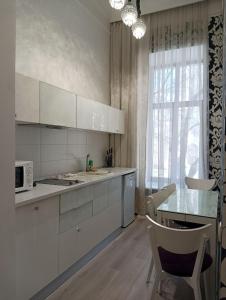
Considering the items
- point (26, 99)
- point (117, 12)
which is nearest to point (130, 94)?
point (117, 12)

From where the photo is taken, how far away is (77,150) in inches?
136

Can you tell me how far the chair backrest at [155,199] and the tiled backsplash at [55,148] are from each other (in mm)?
1387

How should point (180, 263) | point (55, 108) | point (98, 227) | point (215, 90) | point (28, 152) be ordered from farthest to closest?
1. point (215, 90)
2. point (98, 227)
3. point (28, 152)
4. point (55, 108)
5. point (180, 263)

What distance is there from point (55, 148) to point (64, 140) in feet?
0.70

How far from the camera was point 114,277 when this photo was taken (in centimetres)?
232

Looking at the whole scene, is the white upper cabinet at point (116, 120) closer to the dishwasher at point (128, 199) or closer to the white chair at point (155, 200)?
the dishwasher at point (128, 199)

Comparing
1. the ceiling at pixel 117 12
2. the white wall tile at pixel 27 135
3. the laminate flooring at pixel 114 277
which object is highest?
the ceiling at pixel 117 12

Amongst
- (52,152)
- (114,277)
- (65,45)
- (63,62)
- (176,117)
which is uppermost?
(65,45)

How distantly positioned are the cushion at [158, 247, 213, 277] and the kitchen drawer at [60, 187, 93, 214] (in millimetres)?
950

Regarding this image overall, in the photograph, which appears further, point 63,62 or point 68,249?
point 63,62

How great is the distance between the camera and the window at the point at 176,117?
3689 millimetres

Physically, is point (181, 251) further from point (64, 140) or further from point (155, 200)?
point (64, 140)

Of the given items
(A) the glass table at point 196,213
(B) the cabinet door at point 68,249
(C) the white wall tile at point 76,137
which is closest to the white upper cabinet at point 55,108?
(C) the white wall tile at point 76,137

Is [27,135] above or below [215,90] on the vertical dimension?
below
